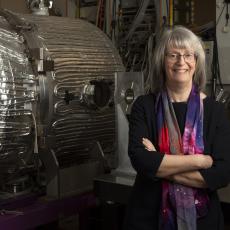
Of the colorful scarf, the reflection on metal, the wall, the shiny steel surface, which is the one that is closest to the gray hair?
the colorful scarf

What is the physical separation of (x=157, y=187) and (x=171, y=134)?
0.17 m

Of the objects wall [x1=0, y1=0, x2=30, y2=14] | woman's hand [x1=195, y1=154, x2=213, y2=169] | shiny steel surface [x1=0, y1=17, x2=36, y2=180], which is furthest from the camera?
wall [x1=0, y1=0, x2=30, y2=14]

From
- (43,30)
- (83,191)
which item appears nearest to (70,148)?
(83,191)

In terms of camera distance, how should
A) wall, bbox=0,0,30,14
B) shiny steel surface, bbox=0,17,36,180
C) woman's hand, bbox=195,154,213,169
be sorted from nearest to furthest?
1. woman's hand, bbox=195,154,213,169
2. shiny steel surface, bbox=0,17,36,180
3. wall, bbox=0,0,30,14

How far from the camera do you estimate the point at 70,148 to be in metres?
2.27

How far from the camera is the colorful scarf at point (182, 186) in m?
1.30

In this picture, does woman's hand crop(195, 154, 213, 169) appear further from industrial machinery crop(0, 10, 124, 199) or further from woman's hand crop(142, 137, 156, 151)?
industrial machinery crop(0, 10, 124, 199)

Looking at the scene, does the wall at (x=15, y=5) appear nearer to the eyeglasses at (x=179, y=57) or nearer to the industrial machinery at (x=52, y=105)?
the industrial machinery at (x=52, y=105)

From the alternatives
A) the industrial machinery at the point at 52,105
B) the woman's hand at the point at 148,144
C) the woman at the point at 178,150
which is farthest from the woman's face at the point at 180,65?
the industrial machinery at the point at 52,105

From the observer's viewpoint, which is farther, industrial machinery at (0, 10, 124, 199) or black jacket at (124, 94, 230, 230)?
industrial machinery at (0, 10, 124, 199)

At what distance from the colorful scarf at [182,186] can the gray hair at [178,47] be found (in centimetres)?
12

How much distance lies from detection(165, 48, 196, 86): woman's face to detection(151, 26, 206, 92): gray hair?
2cm

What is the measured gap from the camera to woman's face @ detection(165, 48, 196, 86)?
1343mm

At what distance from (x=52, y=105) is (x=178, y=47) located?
0.87 meters
